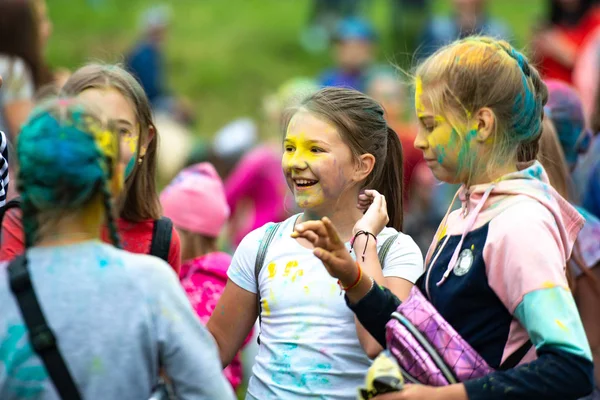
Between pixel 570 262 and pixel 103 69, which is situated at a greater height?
pixel 103 69

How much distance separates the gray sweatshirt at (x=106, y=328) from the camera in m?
2.37

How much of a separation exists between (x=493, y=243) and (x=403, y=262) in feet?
1.79

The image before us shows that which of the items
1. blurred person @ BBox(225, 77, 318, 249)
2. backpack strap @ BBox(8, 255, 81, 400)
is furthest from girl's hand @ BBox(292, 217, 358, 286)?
blurred person @ BBox(225, 77, 318, 249)

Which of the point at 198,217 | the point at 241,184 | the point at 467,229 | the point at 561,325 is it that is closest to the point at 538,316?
the point at 561,325

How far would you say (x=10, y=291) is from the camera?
2379mm

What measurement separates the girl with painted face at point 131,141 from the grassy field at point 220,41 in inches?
388

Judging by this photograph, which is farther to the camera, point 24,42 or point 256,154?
point 256,154

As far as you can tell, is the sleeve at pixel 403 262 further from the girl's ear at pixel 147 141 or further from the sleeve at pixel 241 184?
the sleeve at pixel 241 184

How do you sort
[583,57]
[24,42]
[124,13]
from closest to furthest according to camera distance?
1. [24,42]
2. [583,57]
3. [124,13]

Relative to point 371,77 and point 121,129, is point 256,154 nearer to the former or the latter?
point 371,77

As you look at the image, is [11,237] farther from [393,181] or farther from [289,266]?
[393,181]

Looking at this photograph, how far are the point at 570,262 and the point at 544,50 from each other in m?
5.55

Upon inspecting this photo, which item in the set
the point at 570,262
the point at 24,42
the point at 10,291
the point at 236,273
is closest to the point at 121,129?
the point at 236,273

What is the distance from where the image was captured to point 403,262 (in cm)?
322
